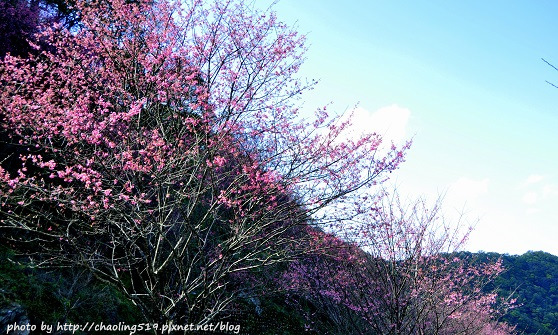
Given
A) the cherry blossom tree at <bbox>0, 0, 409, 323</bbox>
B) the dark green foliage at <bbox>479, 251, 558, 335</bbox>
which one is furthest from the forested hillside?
the dark green foliage at <bbox>479, 251, 558, 335</bbox>

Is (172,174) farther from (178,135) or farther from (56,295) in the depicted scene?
(56,295)

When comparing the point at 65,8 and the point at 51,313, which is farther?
the point at 65,8

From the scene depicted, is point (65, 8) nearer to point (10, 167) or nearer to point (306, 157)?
point (10, 167)

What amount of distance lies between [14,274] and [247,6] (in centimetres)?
Answer: 749

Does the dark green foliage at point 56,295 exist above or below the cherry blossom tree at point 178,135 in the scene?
below

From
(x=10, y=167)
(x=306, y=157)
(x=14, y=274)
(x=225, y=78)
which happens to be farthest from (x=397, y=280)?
(x=10, y=167)

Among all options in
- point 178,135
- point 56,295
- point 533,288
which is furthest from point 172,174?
point 533,288

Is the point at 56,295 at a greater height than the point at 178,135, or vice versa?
the point at 178,135

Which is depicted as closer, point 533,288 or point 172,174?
point 172,174

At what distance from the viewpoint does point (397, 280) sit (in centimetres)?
713

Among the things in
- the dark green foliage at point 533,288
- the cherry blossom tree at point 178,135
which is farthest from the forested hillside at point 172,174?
the dark green foliage at point 533,288

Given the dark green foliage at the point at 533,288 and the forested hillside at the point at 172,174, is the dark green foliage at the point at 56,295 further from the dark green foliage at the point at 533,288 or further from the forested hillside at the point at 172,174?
the dark green foliage at the point at 533,288

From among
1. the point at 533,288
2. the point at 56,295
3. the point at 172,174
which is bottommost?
the point at 533,288

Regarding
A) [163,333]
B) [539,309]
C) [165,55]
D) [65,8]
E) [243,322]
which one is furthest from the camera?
[539,309]
